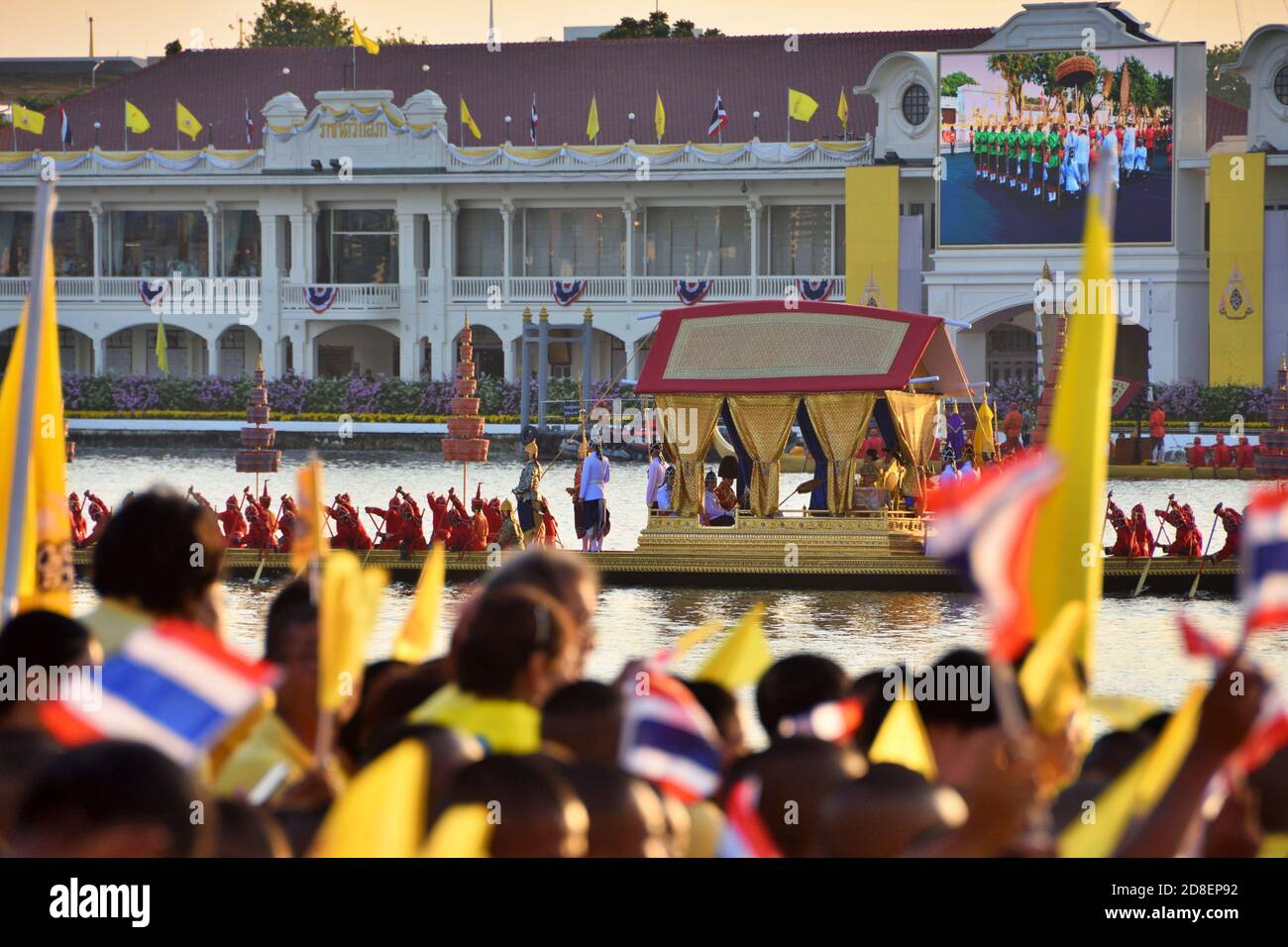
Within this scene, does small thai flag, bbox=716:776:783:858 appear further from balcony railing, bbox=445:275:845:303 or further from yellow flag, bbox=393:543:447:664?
balcony railing, bbox=445:275:845:303

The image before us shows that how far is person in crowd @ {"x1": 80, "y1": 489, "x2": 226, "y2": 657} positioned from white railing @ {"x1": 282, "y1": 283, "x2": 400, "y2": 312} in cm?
4537

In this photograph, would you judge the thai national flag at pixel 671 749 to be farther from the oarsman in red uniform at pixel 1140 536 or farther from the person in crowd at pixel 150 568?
the oarsman in red uniform at pixel 1140 536

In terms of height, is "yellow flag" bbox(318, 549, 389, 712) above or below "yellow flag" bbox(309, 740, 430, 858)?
above

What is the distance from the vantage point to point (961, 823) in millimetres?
3441

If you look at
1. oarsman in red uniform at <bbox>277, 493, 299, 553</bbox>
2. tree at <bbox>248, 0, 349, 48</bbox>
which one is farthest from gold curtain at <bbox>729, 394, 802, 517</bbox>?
tree at <bbox>248, 0, 349, 48</bbox>

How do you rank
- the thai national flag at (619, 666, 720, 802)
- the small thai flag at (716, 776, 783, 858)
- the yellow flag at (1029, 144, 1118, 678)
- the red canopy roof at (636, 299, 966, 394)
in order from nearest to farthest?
the small thai flag at (716, 776, 783, 858) < the yellow flag at (1029, 144, 1118, 678) < the thai national flag at (619, 666, 720, 802) < the red canopy roof at (636, 299, 966, 394)

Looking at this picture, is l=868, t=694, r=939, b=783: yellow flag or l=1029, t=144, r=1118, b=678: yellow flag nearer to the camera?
l=1029, t=144, r=1118, b=678: yellow flag

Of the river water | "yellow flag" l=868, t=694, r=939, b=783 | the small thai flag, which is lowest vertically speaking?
the river water

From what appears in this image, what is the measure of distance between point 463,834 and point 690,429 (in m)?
15.9

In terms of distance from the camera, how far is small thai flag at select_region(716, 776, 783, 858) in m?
3.51

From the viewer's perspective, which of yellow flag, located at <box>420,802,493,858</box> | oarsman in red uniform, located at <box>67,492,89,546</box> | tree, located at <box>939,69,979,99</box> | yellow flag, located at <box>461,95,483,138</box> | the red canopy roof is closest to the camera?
yellow flag, located at <box>420,802,493,858</box>
